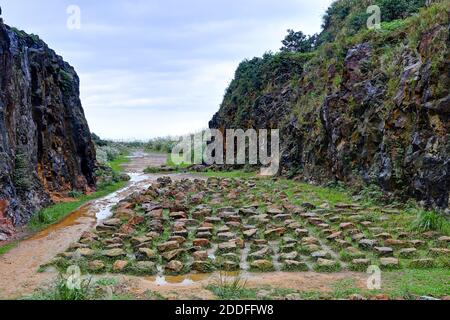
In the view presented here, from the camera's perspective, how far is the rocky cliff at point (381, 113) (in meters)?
11.8

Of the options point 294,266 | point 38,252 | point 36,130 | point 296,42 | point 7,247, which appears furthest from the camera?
point 296,42

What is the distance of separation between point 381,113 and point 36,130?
12916mm

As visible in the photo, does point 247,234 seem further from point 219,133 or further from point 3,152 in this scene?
point 219,133

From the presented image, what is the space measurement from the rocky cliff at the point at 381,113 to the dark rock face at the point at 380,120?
3cm

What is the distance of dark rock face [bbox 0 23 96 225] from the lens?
1316 cm

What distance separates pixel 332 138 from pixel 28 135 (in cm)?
1176

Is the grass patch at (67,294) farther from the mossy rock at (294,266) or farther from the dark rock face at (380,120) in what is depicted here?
the dark rock face at (380,120)

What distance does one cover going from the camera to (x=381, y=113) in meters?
15.1

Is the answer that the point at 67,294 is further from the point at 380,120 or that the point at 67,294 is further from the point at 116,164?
the point at 116,164

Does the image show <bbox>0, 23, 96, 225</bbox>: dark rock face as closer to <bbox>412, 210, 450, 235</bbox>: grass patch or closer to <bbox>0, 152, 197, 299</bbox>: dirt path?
<bbox>0, 152, 197, 299</bbox>: dirt path

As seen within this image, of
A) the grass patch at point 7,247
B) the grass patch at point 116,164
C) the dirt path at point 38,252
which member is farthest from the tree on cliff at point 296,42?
the grass patch at point 7,247

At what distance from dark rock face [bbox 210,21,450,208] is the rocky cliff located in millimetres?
29

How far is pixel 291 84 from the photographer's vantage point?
3022cm

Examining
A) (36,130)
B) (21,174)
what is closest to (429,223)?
(21,174)
